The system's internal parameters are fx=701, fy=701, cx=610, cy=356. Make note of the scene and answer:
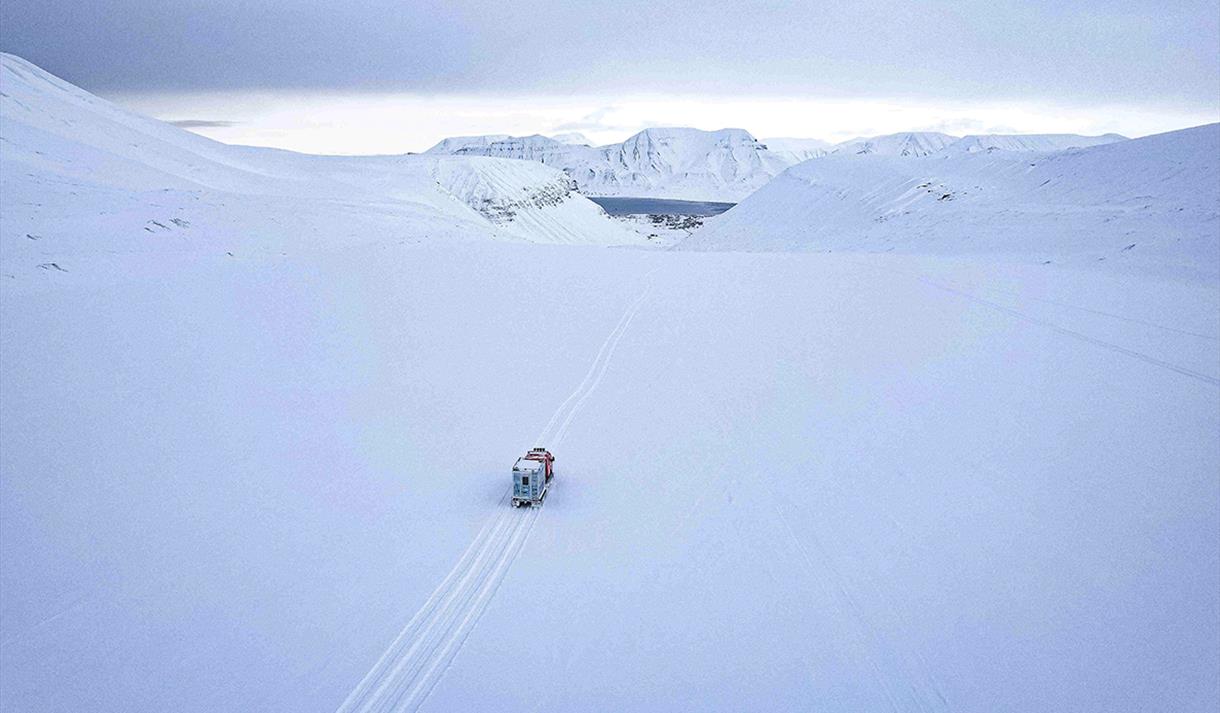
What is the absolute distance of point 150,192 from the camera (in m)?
27.5

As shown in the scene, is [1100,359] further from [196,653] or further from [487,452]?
[196,653]

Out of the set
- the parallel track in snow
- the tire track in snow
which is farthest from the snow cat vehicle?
the tire track in snow

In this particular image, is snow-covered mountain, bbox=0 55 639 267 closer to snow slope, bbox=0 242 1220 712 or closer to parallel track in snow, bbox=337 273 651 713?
snow slope, bbox=0 242 1220 712

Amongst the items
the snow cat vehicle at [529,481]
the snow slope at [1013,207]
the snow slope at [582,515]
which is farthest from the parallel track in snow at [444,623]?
the snow slope at [1013,207]

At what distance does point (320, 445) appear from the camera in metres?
13.1

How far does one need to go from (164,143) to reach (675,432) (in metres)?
46.9

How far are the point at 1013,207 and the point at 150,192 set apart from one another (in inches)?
1993

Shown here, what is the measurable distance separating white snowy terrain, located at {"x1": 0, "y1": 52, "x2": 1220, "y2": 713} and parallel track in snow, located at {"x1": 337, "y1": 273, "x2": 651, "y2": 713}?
46mm

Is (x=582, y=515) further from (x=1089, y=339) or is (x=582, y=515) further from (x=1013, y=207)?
(x=1013, y=207)

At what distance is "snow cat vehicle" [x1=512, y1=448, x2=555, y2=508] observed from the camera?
11.2 meters

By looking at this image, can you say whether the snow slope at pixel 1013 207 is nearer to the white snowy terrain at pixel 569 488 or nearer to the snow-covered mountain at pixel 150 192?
the white snowy terrain at pixel 569 488

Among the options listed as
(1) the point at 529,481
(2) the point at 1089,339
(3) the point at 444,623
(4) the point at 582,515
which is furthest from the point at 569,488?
(2) the point at 1089,339

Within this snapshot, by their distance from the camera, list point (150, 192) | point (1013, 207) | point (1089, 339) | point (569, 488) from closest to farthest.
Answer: point (569, 488) < point (1089, 339) < point (150, 192) < point (1013, 207)

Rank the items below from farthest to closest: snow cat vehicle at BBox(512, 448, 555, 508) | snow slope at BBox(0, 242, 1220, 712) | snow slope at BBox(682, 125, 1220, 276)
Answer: snow slope at BBox(682, 125, 1220, 276) < snow cat vehicle at BBox(512, 448, 555, 508) < snow slope at BBox(0, 242, 1220, 712)
